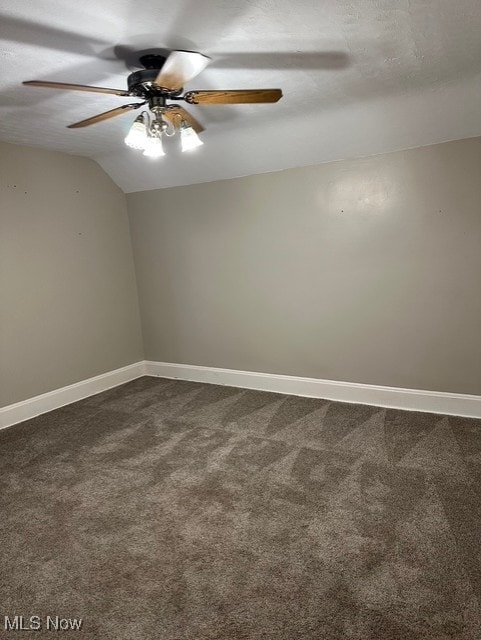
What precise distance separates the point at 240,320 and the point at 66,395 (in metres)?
1.76

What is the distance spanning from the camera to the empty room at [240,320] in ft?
5.91

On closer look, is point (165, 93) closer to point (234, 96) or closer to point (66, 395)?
point (234, 96)

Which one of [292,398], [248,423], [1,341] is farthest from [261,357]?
[1,341]

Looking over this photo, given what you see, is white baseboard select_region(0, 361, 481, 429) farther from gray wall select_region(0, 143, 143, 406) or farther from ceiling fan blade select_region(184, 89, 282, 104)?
ceiling fan blade select_region(184, 89, 282, 104)

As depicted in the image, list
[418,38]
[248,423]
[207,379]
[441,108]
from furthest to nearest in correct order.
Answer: [207,379]
[248,423]
[441,108]
[418,38]

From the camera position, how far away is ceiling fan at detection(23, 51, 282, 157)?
5.97 feet

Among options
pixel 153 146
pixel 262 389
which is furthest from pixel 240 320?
pixel 153 146

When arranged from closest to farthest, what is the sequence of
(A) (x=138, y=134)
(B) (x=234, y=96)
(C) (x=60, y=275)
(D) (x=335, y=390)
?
1. (B) (x=234, y=96)
2. (A) (x=138, y=134)
3. (D) (x=335, y=390)
4. (C) (x=60, y=275)

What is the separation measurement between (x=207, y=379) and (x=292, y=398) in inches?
38.9

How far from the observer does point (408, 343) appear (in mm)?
3504

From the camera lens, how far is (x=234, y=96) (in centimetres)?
205

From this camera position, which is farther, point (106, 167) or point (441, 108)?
point (106, 167)

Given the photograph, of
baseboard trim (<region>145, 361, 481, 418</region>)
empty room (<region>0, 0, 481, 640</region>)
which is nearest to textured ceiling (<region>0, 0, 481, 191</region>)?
empty room (<region>0, 0, 481, 640</region>)

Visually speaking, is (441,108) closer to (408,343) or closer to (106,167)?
(408,343)
